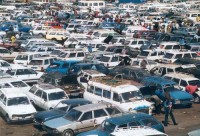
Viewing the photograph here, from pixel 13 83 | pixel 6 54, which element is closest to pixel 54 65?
pixel 13 83

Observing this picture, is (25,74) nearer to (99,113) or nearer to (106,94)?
(106,94)

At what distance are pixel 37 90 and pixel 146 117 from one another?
742 cm

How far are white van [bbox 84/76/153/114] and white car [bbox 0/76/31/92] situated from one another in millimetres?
3538

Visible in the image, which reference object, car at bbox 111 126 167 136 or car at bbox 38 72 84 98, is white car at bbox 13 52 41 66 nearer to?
car at bbox 38 72 84 98

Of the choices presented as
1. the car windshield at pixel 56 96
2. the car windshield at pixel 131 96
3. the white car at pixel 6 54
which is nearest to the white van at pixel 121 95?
the car windshield at pixel 131 96

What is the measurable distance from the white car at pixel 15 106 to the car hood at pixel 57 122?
2274 mm

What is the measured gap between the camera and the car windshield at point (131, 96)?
20875mm

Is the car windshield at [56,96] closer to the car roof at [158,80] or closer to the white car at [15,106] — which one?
the white car at [15,106]

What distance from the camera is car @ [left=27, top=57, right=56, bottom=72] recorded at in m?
30.7

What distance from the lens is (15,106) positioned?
21078mm

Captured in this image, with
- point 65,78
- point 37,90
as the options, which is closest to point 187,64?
point 65,78

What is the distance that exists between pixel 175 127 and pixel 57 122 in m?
4.95

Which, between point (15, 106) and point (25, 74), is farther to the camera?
point (25, 74)

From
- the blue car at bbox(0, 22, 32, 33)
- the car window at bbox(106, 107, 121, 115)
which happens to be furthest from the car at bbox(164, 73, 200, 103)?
the blue car at bbox(0, 22, 32, 33)
